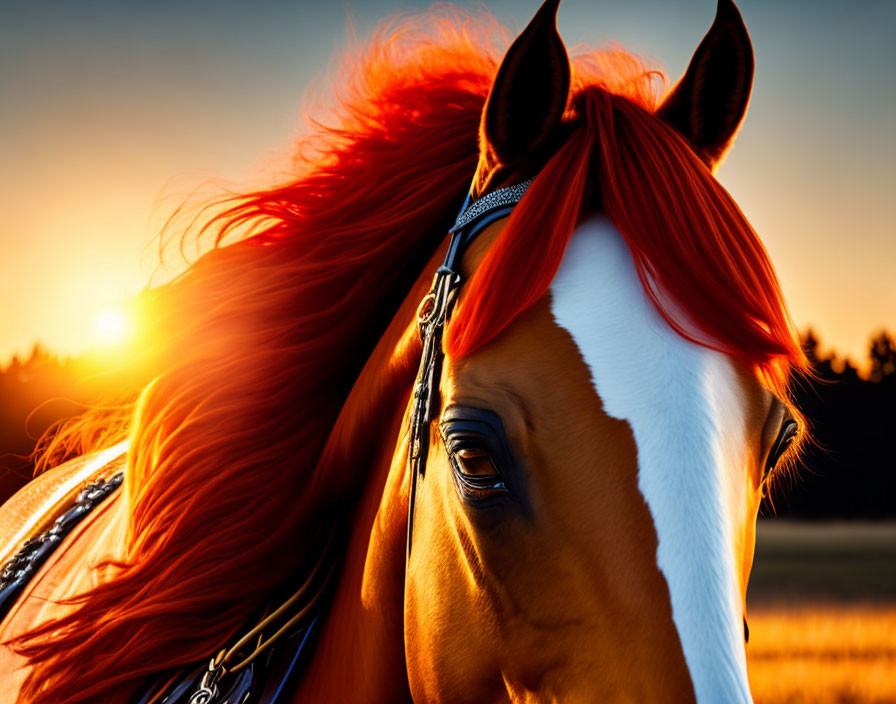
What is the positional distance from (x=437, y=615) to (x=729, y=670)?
516mm

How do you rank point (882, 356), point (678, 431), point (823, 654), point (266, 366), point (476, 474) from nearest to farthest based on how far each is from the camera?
point (678, 431) < point (476, 474) < point (266, 366) < point (823, 654) < point (882, 356)

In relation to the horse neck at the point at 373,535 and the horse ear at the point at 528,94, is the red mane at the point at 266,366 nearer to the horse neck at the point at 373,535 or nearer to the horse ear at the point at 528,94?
the horse neck at the point at 373,535

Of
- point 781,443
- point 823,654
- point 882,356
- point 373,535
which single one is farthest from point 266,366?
point 882,356

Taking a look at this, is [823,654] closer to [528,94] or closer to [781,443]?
[781,443]

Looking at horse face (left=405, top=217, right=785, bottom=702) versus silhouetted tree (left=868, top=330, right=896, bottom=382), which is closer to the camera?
horse face (left=405, top=217, right=785, bottom=702)

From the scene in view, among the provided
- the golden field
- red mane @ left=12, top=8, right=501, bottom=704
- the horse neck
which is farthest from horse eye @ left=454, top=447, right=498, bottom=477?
the golden field

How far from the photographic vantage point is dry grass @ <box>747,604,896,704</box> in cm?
617

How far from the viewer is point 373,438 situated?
1.75 metres

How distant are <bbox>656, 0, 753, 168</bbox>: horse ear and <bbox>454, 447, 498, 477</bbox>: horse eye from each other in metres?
0.92

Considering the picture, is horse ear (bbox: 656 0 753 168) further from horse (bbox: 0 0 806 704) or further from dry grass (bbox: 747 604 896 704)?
dry grass (bbox: 747 604 896 704)

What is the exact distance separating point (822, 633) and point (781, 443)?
8.06 meters

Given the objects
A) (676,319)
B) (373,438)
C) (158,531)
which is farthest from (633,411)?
(158,531)

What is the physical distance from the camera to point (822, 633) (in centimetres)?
812

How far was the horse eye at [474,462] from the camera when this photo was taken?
49.4 inches
